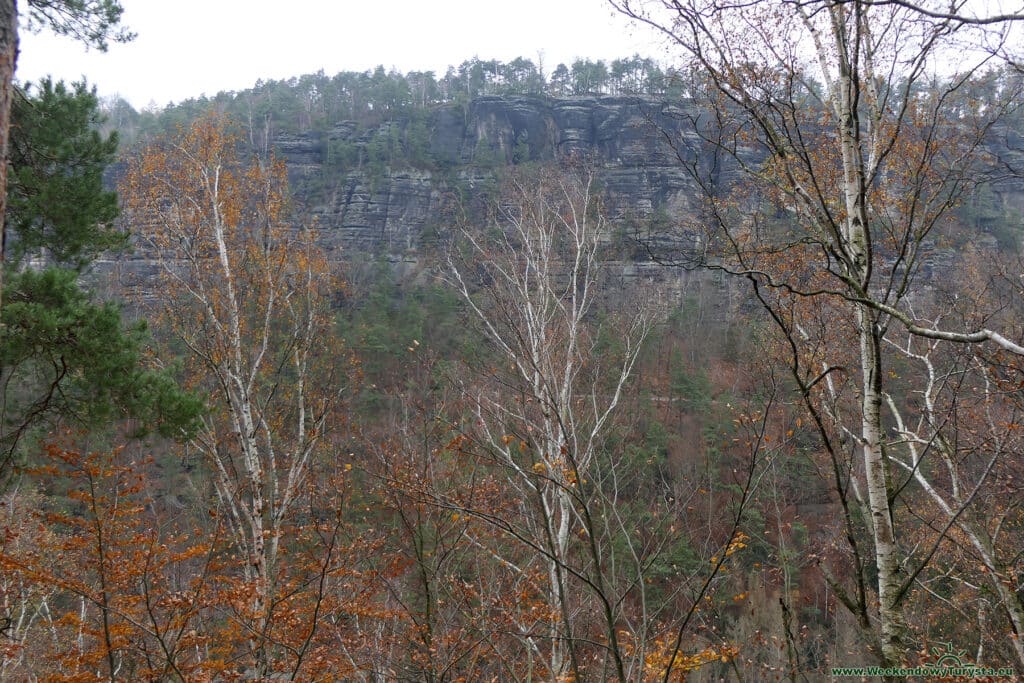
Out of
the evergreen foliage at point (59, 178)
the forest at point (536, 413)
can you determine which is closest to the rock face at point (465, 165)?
the forest at point (536, 413)

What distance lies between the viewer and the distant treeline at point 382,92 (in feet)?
154

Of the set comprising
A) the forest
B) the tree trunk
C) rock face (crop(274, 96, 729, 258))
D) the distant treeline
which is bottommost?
the forest

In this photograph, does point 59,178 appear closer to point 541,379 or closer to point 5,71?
point 5,71

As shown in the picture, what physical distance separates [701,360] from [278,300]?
2178cm

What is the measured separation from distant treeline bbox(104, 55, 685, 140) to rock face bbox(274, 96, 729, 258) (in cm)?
177

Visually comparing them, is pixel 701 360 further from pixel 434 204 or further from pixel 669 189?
pixel 434 204

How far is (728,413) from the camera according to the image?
19.3 meters

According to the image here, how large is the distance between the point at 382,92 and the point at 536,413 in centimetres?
4743

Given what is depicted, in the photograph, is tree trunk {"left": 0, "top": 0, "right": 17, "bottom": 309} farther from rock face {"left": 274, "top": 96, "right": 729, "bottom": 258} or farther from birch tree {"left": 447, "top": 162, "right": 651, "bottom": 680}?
rock face {"left": 274, "top": 96, "right": 729, "bottom": 258}

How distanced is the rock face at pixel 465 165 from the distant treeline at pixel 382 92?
1.77 metres

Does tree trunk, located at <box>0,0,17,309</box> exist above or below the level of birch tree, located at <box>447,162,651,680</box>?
above

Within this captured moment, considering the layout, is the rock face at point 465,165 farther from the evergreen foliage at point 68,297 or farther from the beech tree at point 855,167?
the beech tree at point 855,167

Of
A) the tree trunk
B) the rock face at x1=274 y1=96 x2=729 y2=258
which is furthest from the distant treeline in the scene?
the tree trunk

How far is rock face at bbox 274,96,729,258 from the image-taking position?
42.8 m
